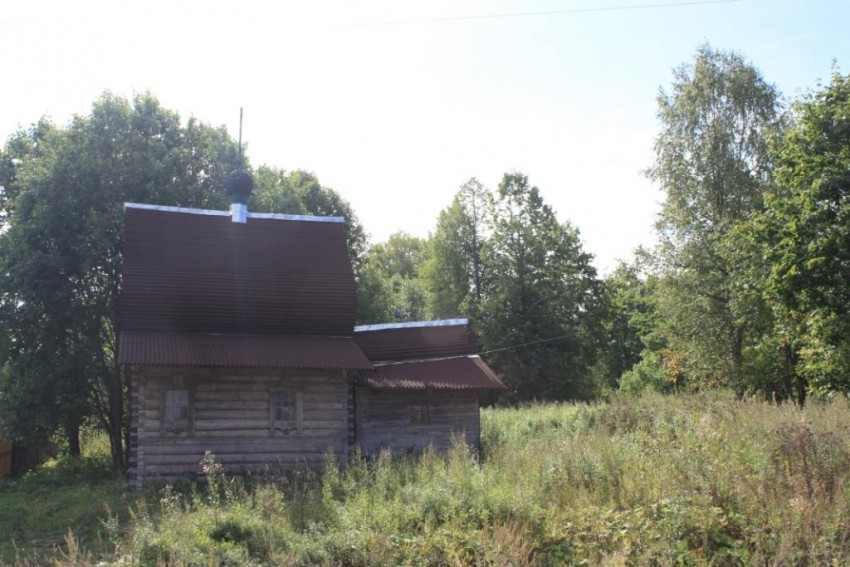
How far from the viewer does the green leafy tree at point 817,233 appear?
76.5ft

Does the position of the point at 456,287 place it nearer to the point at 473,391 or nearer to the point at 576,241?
the point at 576,241

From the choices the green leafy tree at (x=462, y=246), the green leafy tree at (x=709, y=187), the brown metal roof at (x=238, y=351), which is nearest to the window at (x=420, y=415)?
the brown metal roof at (x=238, y=351)

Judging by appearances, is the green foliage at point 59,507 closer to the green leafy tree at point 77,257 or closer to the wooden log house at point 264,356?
the green leafy tree at point 77,257

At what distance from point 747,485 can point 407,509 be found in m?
3.96

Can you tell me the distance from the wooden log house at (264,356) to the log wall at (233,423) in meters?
0.02

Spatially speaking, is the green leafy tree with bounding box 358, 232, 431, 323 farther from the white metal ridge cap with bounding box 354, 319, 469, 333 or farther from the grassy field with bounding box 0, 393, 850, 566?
the grassy field with bounding box 0, 393, 850, 566

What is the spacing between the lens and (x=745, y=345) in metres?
34.1

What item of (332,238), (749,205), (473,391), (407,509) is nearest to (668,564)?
(407,509)

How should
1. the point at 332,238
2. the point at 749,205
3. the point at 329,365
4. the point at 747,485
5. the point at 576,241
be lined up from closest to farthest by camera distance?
the point at 747,485 → the point at 329,365 → the point at 332,238 → the point at 749,205 → the point at 576,241

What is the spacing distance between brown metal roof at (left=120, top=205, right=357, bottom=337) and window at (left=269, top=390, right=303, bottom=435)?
6.34ft

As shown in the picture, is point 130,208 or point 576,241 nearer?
point 130,208

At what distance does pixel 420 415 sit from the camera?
2194 centimetres

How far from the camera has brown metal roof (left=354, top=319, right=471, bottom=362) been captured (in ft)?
75.8

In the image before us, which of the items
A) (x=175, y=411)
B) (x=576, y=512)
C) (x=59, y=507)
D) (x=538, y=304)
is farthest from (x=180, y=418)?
(x=538, y=304)
